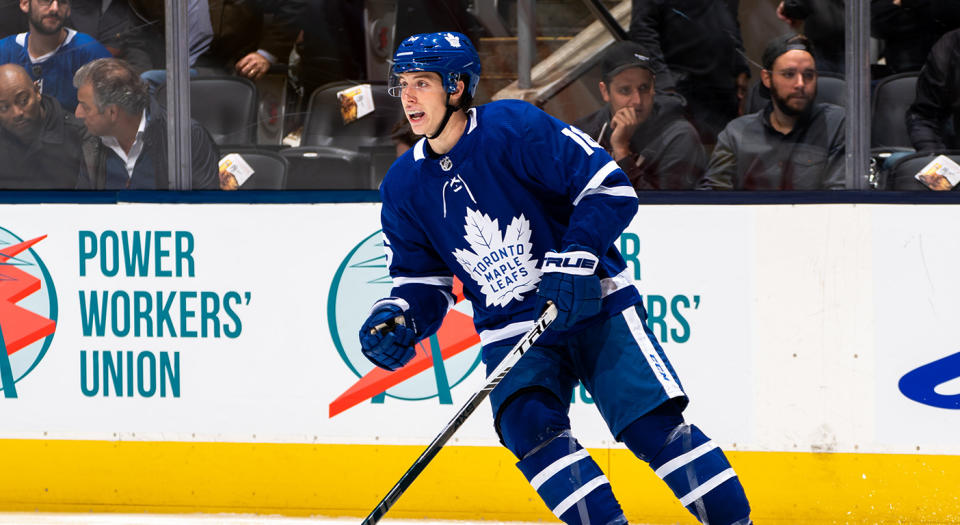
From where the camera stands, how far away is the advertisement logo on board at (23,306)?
3.97m

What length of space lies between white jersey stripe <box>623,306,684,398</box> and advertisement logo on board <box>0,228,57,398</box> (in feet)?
6.74

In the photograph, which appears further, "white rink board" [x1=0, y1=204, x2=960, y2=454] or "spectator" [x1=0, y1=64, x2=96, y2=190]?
"spectator" [x1=0, y1=64, x2=96, y2=190]

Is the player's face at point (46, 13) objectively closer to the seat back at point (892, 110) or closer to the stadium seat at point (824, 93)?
the stadium seat at point (824, 93)

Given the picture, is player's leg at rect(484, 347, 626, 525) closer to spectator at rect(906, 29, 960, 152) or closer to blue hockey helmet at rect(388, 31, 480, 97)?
blue hockey helmet at rect(388, 31, 480, 97)

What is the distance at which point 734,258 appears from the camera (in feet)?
12.0

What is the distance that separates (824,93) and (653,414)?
1445 millimetres

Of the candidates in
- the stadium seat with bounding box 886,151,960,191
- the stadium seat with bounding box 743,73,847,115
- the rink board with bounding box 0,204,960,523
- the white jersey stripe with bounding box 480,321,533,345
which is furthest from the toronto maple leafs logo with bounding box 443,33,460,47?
the stadium seat with bounding box 886,151,960,191

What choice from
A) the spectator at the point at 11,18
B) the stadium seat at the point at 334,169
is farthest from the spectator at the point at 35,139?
the stadium seat at the point at 334,169

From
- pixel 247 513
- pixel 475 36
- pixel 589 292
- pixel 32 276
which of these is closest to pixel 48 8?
pixel 32 276

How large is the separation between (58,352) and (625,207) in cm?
212

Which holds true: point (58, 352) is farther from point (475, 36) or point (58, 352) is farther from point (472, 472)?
point (475, 36)

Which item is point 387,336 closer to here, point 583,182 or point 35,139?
point 583,182

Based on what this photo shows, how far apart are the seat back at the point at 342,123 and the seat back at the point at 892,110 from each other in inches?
55.8

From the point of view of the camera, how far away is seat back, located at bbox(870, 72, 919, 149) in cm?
363
